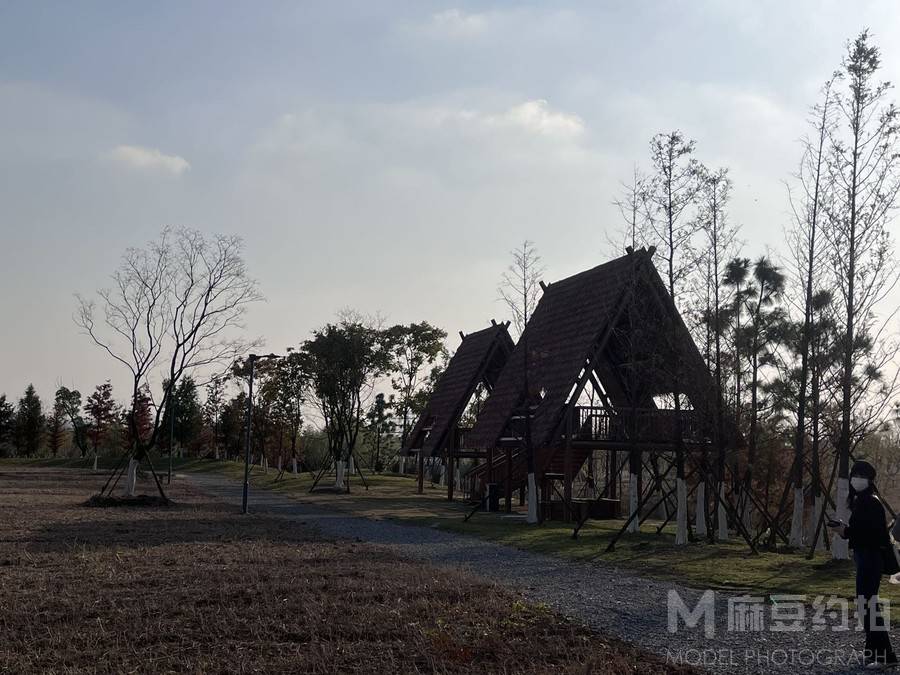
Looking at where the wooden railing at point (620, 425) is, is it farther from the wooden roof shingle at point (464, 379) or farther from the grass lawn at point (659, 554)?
the wooden roof shingle at point (464, 379)

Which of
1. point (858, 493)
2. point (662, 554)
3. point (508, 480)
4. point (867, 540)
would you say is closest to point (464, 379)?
point (508, 480)

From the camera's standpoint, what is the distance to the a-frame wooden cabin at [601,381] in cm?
1980

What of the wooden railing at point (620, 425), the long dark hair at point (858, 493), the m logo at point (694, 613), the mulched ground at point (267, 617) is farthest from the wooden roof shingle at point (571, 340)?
the long dark hair at point (858, 493)

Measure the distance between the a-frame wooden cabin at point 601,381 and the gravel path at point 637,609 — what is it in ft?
17.6

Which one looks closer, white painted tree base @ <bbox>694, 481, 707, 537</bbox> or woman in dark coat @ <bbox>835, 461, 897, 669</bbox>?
woman in dark coat @ <bbox>835, 461, 897, 669</bbox>

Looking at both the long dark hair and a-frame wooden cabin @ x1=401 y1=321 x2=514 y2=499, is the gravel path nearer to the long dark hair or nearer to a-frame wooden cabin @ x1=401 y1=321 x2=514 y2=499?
the long dark hair

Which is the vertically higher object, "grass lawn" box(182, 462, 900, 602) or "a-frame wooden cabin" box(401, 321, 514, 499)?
"a-frame wooden cabin" box(401, 321, 514, 499)

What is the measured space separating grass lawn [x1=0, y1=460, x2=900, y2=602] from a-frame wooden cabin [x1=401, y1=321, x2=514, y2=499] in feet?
15.5

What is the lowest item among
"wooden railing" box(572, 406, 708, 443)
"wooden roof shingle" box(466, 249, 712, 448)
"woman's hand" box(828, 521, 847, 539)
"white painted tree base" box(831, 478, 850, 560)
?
"white painted tree base" box(831, 478, 850, 560)

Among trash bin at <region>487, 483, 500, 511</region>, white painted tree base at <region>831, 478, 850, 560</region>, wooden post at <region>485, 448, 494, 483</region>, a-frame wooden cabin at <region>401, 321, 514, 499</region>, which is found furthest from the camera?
a-frame wooden cabin at <region>401, 321, 514, 499</region>

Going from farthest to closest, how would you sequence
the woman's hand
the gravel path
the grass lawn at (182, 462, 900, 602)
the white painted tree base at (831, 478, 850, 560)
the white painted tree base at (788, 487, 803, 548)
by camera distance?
the white painted tree base at (788, 487, 803, 548) → the white painted tree base at (831, 478, 850, 560) → the grass lawn at (182, 462, 900, 602) → the woman's hand → the gravel path

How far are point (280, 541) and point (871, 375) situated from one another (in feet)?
38.3

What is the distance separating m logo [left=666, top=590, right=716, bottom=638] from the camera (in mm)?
8359

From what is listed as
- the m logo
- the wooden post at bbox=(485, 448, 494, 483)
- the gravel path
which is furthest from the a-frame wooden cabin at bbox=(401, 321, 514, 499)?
the m logo
